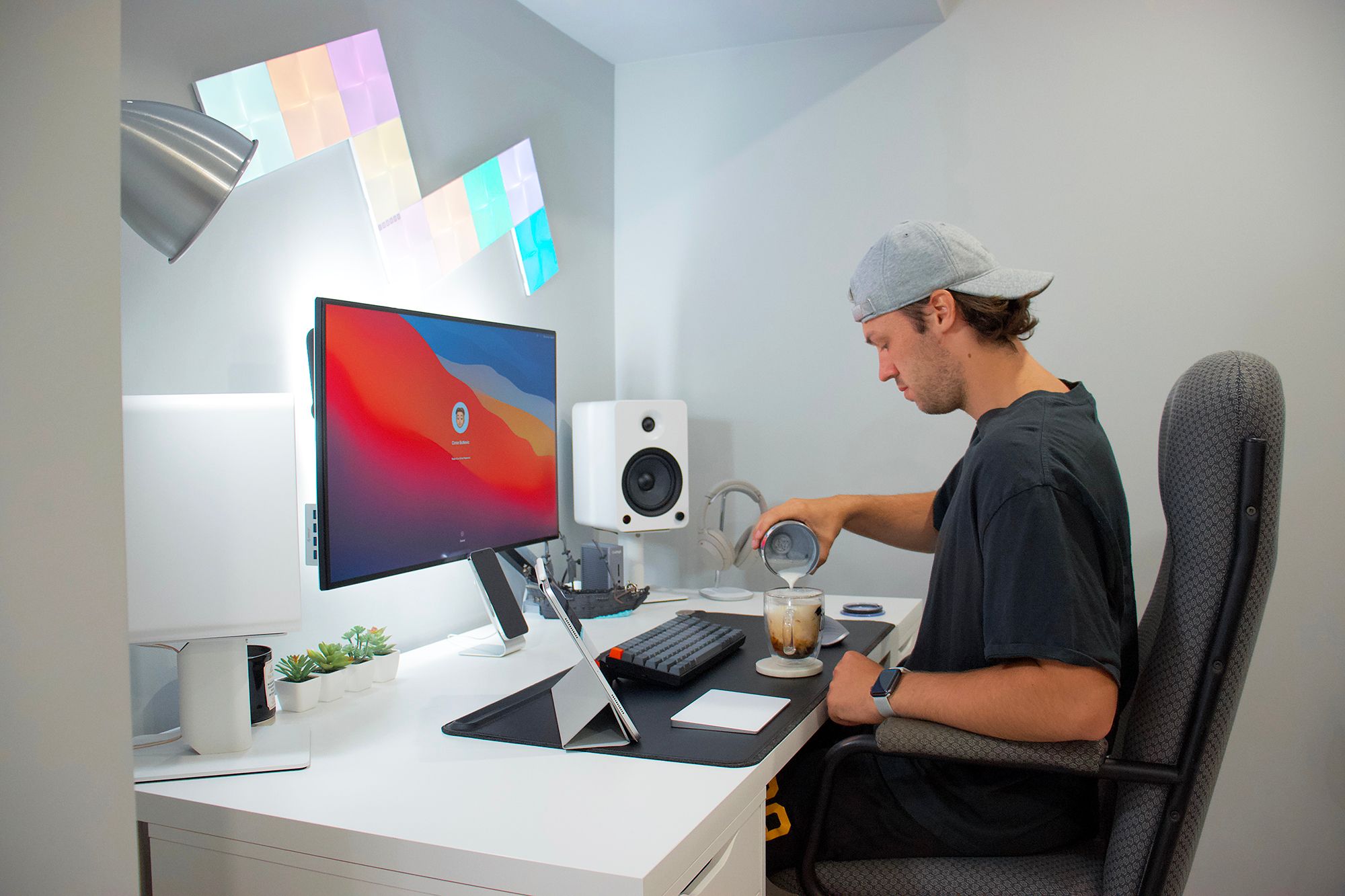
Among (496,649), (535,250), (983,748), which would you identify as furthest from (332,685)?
(535,250)

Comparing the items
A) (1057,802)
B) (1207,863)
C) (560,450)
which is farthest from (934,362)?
(1207,863)

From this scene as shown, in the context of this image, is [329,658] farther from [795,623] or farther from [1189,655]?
[1189,655]

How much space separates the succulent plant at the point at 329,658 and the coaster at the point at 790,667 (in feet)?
2.16

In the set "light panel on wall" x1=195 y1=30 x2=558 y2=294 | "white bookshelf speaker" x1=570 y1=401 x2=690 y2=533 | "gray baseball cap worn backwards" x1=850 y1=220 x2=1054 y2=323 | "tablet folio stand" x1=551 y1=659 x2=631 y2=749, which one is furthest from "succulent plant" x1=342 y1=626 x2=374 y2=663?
"gray baseball cap worn backwards" x1=850 y1=220 x2=1054 y2=323

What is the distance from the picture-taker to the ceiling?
7.73 feet

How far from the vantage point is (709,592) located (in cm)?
223

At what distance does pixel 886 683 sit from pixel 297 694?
2.77 feet

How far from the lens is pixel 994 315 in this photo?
133 centimetres

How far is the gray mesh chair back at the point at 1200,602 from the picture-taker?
1.01 metres

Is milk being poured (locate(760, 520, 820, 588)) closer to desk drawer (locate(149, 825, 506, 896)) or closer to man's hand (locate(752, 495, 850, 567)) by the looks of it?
man's hand (locate(752, 495, 850, 567))

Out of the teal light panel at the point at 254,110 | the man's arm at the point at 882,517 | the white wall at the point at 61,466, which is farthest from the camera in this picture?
the man's arm at the point at 882,517

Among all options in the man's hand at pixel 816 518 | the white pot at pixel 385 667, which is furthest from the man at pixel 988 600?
the white pot at pixel 385 667

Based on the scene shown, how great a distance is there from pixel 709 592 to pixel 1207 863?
4.72 ft

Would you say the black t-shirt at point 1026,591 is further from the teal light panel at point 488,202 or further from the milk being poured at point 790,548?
the teal light panel at point 488,202
